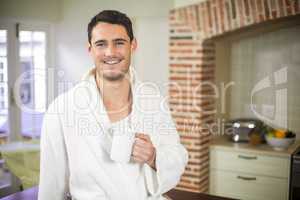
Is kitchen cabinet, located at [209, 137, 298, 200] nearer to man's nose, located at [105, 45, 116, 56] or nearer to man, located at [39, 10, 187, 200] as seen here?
man, located at [39, 10, 187, 200]

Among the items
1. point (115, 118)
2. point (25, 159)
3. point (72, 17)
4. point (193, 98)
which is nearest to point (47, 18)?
point (72, 17)

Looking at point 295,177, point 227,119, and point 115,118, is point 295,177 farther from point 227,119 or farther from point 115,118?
point 115,118

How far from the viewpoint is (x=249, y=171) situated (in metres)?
3.02

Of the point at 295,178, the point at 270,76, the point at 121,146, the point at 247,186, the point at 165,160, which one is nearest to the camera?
the point at 121,146

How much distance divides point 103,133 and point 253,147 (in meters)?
1.87

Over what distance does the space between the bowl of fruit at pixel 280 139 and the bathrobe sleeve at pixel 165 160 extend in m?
1.56

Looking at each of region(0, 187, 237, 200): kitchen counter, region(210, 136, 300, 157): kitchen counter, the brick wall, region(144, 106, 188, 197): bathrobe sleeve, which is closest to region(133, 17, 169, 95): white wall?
the brick wall

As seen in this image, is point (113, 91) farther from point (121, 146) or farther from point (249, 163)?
point (249, 163)

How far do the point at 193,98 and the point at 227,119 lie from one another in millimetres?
656

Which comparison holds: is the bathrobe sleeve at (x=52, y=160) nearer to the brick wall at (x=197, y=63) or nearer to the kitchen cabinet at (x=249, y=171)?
the brick wall at (x=197, y=63)

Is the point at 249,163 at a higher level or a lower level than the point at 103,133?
lower

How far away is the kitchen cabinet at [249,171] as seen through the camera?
2.91 metres

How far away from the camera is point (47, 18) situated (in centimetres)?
302

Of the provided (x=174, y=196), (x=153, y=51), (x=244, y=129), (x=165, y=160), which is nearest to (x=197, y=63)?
(x=153, y=51)
